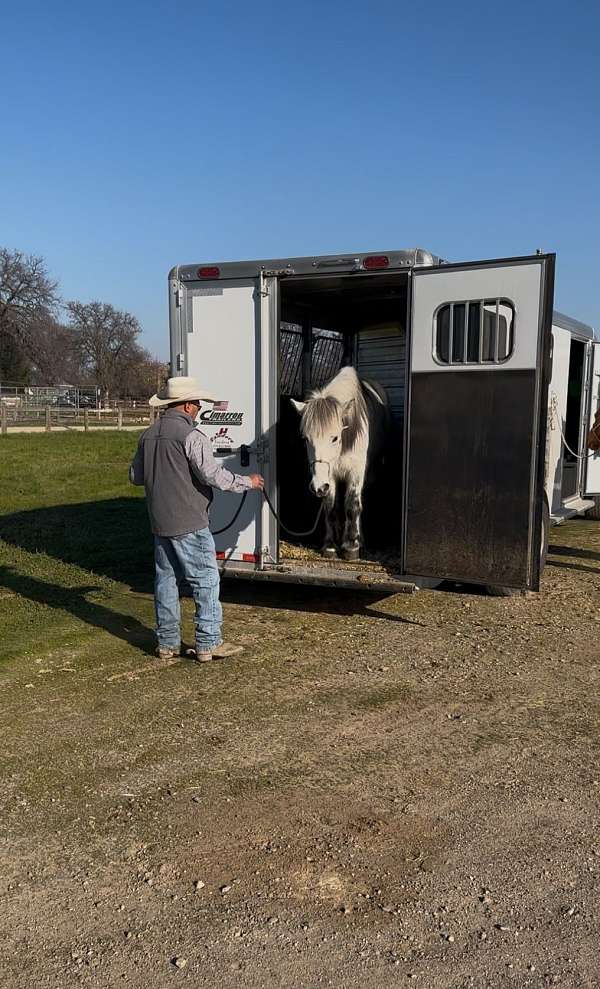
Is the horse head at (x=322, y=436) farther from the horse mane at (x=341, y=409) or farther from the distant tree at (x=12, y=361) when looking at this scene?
the distant tree at (x=12, y=361)

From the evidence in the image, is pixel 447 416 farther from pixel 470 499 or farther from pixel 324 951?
pixel 324 951

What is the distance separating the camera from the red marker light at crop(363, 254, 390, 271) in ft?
20.1

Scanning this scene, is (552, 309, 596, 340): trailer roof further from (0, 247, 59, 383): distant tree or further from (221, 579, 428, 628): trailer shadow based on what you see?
(0, 247, 59, 383): distant tree

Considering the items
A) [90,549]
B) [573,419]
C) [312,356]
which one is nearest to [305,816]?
[90,549]

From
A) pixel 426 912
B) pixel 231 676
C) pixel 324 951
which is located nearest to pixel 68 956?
pixel 324 951

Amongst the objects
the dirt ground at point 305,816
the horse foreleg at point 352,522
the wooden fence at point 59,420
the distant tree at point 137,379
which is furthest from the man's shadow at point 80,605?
the distant tree at point 137,379

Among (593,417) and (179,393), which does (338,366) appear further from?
(179,393)

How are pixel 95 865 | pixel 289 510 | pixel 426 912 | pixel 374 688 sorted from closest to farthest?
pixel 426 912
pixel 95 865
pixel 374 688
pixel 289 510

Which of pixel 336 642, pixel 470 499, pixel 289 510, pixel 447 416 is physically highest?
pixel 447 416

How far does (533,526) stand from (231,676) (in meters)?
2.39

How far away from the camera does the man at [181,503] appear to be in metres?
5.52

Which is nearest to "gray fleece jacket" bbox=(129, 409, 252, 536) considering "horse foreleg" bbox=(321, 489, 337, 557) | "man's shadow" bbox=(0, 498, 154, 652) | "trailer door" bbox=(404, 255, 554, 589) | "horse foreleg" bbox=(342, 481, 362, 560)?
"man's shadow" bbox=(0, 498, 154, 652)

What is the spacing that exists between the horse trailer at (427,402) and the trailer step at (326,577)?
0.5 inches

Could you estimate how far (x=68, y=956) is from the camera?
272 centimetres
